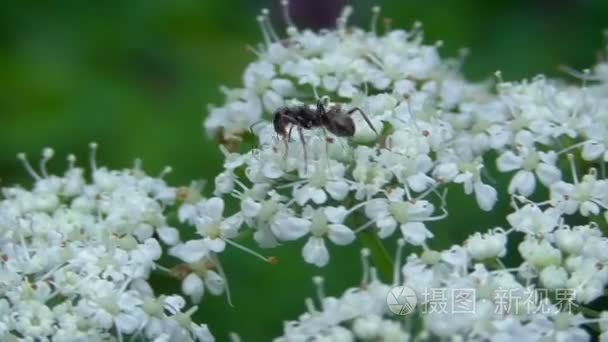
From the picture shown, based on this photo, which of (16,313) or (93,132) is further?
(93,132)

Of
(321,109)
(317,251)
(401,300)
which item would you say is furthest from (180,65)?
(401,300)

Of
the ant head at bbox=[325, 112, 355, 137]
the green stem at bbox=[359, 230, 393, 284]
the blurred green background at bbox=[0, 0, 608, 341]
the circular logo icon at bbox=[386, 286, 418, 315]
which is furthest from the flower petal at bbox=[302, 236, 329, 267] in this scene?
the blurred green background at bbox=[0, 0, 608, 341]

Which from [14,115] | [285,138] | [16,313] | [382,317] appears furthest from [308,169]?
[14,115]

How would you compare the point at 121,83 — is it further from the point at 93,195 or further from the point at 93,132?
the point at 93,195

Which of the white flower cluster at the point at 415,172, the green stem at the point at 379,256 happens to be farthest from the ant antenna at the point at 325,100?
the green stem at the point at 379,256

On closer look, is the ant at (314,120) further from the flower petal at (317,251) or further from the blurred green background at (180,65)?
the blurred green background at (180,65)

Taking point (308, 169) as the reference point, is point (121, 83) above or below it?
above

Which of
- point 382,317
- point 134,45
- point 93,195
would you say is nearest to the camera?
point 382,317

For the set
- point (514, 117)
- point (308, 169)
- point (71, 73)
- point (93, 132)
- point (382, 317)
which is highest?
point (71, 73)
